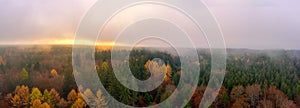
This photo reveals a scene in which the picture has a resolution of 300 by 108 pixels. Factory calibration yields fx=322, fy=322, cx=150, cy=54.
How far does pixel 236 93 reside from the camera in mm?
23344

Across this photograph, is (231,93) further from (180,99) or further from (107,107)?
(107,107)

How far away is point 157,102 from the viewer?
20203 millimetres

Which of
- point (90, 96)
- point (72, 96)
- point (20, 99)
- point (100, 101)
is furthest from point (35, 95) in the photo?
point (100, 101)

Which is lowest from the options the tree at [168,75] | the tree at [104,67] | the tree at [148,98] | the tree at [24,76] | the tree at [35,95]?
the tree at [35,95]

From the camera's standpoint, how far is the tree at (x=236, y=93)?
912 inches

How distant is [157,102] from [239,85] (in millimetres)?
8338

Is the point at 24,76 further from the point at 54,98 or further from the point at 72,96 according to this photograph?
the point at 72,96

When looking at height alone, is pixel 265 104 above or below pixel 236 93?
below

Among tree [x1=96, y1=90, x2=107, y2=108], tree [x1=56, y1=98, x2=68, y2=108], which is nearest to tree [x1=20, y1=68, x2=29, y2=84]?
tree [x1=56, y1=98, x2=68, y2=108]

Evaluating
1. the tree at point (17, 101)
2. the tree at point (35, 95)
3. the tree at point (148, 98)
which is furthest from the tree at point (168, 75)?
the tree at point (17, 101)

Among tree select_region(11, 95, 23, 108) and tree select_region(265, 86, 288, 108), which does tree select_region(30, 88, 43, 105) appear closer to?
tree select_region(11, 95, 23, 108)

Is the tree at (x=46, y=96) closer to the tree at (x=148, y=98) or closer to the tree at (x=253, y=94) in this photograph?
the tree at (x=148, y=98)

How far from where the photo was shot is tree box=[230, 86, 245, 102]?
76.0ft

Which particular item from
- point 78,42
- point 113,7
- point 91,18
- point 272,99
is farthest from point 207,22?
point 272,99
